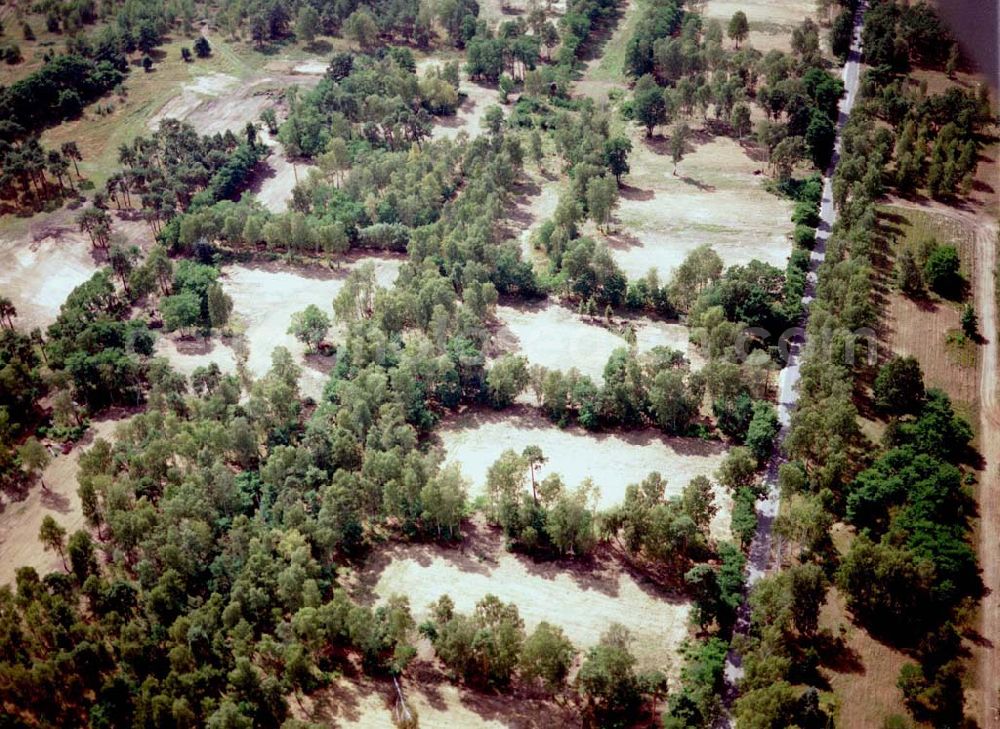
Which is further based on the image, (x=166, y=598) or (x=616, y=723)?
(x=166, y=598)

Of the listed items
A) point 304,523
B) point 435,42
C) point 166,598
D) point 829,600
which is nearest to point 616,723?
point 829,600

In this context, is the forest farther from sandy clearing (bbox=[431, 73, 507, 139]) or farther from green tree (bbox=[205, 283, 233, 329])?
sandy clearing (bbox=[431, 73, 507, 139])

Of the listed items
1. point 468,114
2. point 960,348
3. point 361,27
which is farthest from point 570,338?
point 361,27

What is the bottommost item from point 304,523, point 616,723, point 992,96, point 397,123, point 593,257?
point 616,723

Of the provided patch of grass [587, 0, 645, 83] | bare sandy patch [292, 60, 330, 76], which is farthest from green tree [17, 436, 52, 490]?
patch of grass [587, 0, 645, 83]

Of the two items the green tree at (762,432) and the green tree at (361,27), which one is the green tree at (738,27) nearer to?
the green tree at (361,27)

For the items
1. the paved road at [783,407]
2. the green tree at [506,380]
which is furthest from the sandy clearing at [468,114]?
the green tree at [506,380]

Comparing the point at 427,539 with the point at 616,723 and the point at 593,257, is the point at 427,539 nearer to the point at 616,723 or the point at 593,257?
the point at 616,723
